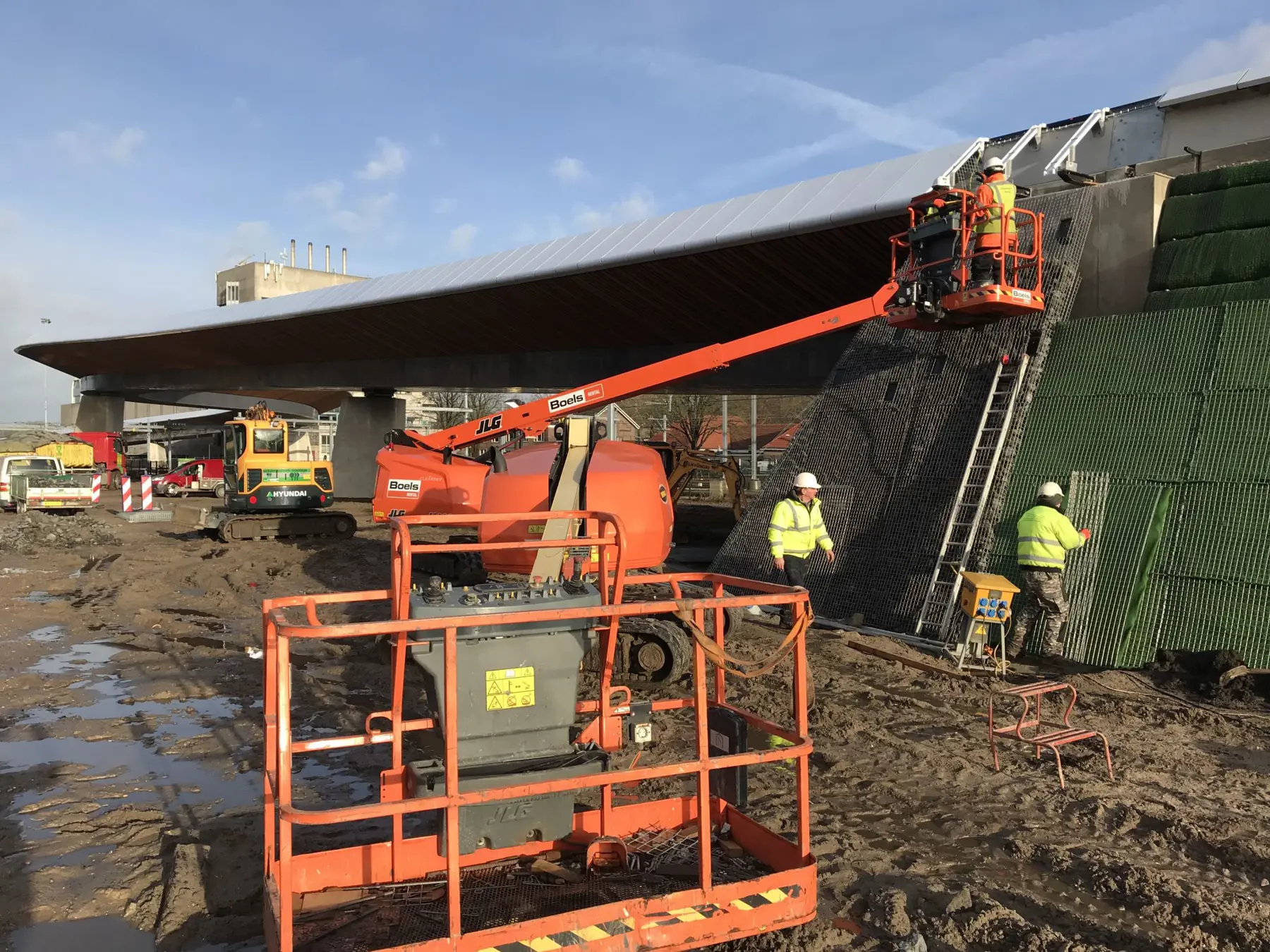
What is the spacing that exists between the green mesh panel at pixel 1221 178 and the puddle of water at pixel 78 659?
1364 cm

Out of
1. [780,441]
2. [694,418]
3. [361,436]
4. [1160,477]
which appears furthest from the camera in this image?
[780,441]

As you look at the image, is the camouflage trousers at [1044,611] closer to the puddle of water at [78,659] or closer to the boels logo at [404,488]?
the boels logo at [404,488]

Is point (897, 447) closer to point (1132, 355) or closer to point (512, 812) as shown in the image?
point (1132, 355)

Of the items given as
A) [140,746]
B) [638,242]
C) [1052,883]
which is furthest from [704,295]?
[1052,883]

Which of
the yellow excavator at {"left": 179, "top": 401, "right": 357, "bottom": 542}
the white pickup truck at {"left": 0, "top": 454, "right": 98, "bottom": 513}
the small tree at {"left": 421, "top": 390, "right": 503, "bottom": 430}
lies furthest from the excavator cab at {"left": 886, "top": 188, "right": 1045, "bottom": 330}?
the small tree at {"left": 421, "top": 390, "right": 503, "bottom": 430}

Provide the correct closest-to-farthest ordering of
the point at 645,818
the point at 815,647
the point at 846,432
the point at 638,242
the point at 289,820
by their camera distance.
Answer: the point at 289,820
the point at 645,818
the point at 815,647
the point at 846,432
the point at 638,242

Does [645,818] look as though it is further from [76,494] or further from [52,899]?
[76,494]

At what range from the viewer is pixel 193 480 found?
1478 inches

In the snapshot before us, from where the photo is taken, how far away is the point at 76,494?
26.4m

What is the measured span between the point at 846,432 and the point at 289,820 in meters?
9.94

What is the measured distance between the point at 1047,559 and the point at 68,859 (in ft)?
26.5

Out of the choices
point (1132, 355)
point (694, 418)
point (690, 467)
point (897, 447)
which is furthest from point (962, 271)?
point (694, 418)

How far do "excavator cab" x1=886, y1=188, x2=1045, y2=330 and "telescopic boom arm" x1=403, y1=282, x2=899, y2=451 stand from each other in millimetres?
370

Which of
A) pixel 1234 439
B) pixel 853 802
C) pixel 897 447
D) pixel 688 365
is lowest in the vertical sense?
pixel 853 802
